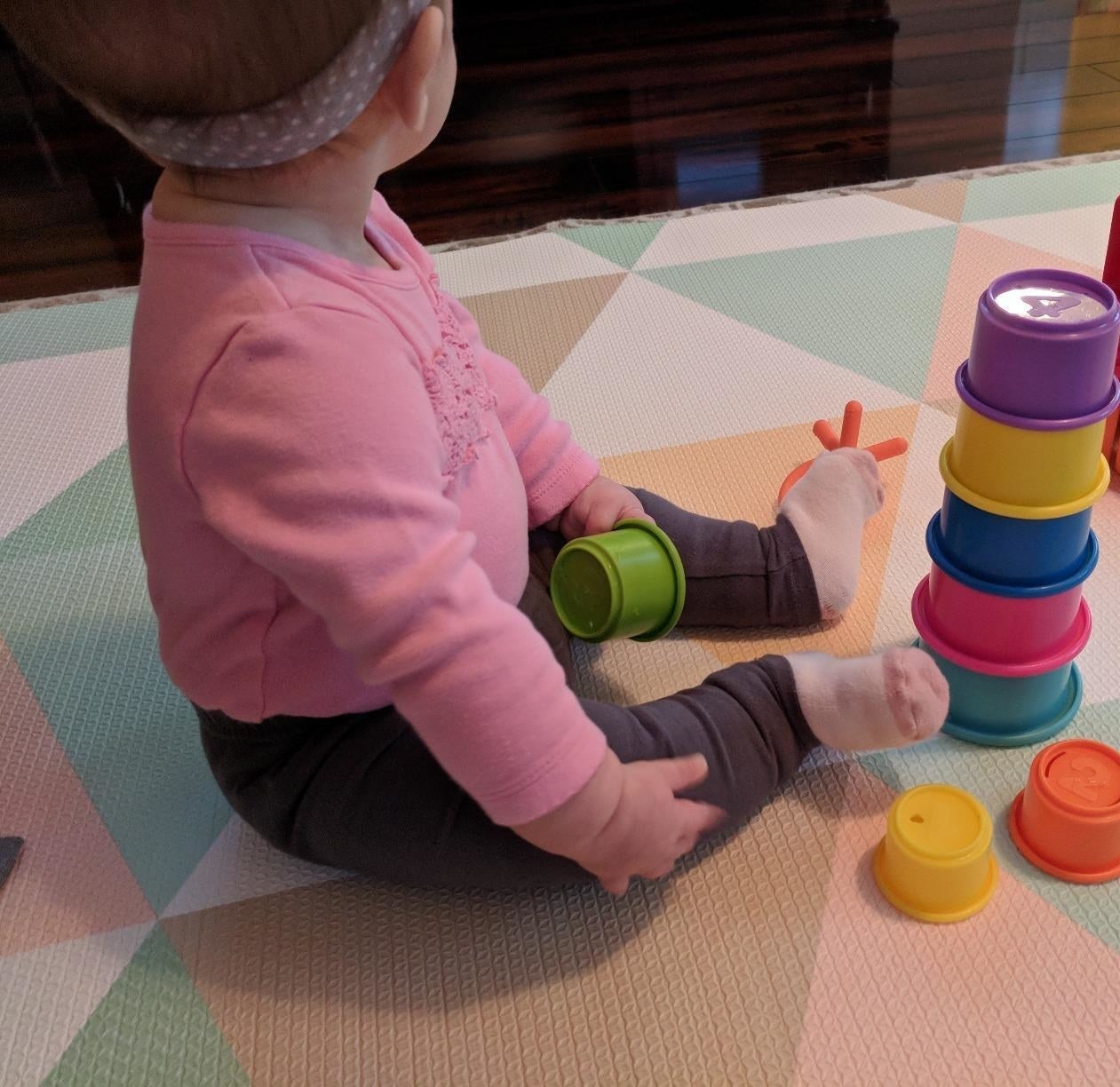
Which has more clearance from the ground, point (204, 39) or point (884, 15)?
point (204, 39)

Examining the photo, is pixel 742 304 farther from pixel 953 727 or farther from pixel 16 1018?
pixel 16 1018

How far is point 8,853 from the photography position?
73cm

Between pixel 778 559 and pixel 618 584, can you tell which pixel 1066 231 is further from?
pixel 618 584

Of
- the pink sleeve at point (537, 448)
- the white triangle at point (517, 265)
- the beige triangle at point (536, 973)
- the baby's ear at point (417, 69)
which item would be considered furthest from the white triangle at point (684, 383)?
the baby's ear at point (417, 69)

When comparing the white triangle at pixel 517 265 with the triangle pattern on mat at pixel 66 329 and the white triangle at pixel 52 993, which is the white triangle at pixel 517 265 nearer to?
the triangle pattern on mat at pixel 66 329

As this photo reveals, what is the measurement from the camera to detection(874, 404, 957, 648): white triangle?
2.72 ft

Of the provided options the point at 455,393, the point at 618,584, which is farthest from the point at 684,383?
the point at 455,393

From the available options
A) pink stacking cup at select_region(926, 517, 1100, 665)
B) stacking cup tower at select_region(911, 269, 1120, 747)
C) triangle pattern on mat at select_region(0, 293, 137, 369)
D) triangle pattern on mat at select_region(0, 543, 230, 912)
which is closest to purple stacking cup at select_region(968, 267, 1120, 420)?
stacking cup tower at select_region(911, 269, 1120, 747)

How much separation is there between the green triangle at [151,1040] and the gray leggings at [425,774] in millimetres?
98

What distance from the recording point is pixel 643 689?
0.80m

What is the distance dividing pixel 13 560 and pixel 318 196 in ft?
1.91

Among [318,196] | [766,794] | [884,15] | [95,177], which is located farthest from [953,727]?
[884,15]

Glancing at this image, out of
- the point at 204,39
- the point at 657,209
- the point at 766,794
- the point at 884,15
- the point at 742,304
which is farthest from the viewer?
the point at 884,15

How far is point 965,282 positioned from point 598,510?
0.60 m
